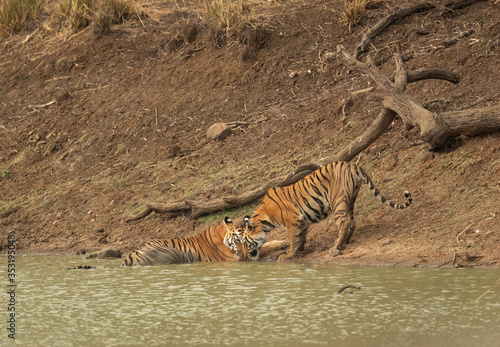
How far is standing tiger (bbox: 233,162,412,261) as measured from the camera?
346 inches

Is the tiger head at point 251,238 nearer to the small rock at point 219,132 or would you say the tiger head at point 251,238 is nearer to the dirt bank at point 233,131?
the dirt bank at point 233,131

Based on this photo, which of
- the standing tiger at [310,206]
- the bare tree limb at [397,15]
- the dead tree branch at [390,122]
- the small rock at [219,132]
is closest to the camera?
the standing tiger at [310,206]

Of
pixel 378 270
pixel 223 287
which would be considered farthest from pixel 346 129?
pixel 223 287

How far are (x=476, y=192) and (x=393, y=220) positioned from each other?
41.5 inches

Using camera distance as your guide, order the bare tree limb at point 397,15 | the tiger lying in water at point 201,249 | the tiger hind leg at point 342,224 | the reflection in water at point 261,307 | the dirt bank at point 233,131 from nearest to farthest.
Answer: the reflection in water at point 261,307 → the tiger hind leg at point 342,224 → the tiger lying in water at point 201,249 → the dirt bank at point 233,131 → the bare tree limb at point 397,15

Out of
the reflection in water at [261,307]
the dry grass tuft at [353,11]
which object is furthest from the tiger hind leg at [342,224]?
the dry grass tuft at [353,11]

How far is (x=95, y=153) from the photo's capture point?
559 inches

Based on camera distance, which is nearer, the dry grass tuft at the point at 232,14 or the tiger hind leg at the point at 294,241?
the tiger hind leg at the point at 294,241

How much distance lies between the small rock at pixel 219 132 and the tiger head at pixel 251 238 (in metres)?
4.38

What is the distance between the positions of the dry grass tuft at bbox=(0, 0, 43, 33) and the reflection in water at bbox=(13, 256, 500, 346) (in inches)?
475

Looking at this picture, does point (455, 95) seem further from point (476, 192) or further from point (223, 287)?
point (223, 287)

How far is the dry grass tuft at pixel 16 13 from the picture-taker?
739 inches

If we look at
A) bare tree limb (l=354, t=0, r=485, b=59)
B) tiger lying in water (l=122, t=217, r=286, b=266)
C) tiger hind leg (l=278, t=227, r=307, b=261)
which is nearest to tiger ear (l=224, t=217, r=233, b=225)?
tiger lying in water (l=122, t=217, r=286, b=266)

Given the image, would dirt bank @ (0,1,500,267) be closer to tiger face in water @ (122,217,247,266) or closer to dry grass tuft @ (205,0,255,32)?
dry grass tuft @ (205,0,255,32)
